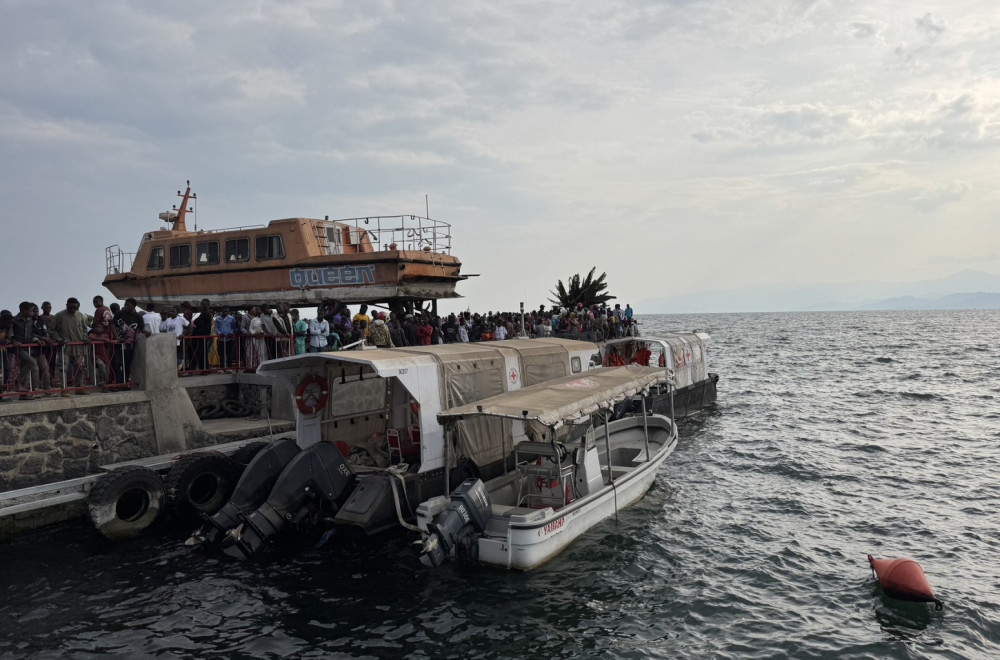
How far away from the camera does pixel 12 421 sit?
486 inches

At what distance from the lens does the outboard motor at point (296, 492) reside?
10961 mm

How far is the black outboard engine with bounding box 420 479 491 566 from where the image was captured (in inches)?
389

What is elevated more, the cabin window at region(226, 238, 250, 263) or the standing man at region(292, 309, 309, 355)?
the cabin window at region(226, 238, 250, 263)

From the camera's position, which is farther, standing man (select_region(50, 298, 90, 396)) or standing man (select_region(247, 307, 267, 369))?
standing man (select_region(247, 307, 267, 369))

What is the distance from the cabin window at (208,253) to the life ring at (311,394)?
463 inches

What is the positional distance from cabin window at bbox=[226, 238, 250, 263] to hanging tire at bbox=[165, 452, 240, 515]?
417 inches

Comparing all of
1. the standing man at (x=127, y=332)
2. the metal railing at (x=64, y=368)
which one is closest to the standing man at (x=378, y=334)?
the standing man at (x=127, y=332)

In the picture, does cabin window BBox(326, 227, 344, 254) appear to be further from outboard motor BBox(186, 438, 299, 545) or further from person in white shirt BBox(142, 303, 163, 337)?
outboard motor BBox(186, 438, 299, 545)

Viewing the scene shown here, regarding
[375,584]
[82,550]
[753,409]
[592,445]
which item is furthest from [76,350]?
[753,409]

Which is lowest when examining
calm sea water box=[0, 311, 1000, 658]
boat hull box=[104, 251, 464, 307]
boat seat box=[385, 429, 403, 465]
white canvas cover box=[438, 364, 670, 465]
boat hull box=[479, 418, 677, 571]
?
calm sea water box=[0, 311, 1000, 658]

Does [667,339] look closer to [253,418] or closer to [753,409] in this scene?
[753,409]

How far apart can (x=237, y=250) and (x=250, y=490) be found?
1267cm

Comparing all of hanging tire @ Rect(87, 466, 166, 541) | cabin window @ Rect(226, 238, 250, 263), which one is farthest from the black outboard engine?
cabin window @ Rect(226, 238, 250, 263)

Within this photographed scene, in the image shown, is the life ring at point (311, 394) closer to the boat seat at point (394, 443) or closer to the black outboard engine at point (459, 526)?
the boat seat at point (394, 443)
